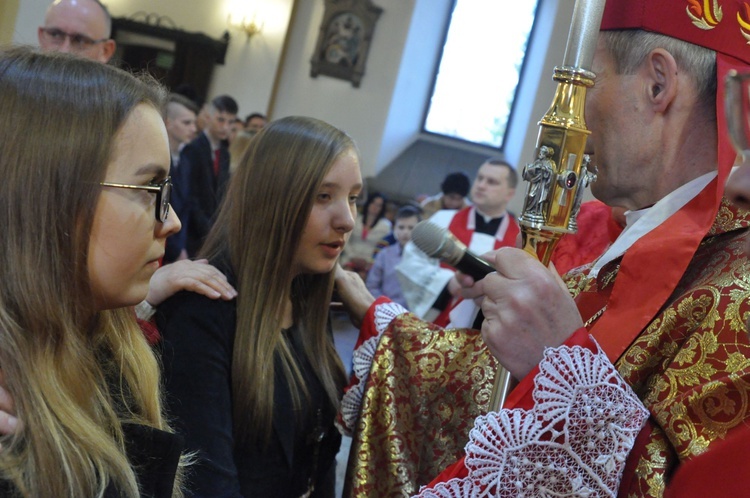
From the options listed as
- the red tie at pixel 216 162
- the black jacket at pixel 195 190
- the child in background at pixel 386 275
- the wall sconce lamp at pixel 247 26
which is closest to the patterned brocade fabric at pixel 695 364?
the black jacket at pixel 195 190

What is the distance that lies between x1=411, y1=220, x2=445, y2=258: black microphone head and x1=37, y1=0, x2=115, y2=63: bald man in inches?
77.1

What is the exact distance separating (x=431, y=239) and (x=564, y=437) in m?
0.61

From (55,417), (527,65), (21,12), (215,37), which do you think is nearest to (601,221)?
(55,417)

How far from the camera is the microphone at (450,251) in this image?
6.29 feet

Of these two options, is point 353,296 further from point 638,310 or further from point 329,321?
point 638,310

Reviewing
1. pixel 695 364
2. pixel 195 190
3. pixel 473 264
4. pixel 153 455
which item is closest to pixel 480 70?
pixel 195 190

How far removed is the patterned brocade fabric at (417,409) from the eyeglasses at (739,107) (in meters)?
1.30

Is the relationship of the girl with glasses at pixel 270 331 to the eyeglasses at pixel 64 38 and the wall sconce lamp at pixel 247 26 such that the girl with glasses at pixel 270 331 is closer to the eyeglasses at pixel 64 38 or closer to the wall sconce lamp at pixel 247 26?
the eyeglasses at pixel 64 38

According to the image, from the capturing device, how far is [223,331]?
210 centimetres

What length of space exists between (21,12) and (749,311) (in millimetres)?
9086

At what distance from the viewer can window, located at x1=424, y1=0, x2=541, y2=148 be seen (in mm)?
12242

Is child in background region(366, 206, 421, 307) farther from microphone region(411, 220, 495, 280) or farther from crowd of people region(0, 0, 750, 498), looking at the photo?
microphone region(411, 220, 495, 280)

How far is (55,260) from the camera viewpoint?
132 cm

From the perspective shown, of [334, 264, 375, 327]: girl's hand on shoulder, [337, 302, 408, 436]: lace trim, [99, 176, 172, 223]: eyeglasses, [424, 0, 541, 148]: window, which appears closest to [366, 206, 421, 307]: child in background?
[334, 264, 375, 327]: girl's hand on shoulder
